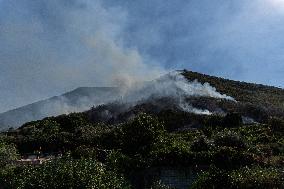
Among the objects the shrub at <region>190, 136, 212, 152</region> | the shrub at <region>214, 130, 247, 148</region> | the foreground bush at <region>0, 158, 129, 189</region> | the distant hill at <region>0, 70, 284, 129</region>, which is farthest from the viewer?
the distant hill at <region>0, 70, 284, 129</region>

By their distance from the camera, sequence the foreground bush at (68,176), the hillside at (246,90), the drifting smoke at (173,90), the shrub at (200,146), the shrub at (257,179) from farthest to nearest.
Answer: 1. the drifting smoke at (173,90)
2. the hillside at (246,90)
3. the shrub at (200,146)
4. the shrub at (257,179)
5. the foreground bush at (68,176)

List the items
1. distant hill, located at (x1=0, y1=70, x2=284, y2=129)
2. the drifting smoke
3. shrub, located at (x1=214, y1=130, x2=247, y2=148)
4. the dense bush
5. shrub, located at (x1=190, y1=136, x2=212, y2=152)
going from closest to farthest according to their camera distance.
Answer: shrub, located at (x1=190, y1=136, x2=212, y2=152) < shrub, located at (x1=214, y1=130, x2=247, y2=148) < the dense bush < distant hill, located at (x1=0, y1=70, x2=284, y2=129) < the drifting smoke

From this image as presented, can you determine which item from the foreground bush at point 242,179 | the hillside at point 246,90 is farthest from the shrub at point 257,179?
the hillside at point 246,90

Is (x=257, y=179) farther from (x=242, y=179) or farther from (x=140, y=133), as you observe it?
(x=140, y=133)

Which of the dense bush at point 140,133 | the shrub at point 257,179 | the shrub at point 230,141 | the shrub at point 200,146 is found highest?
the dense bush at point 140,133

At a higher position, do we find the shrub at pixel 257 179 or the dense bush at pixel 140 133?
the dense bush at pixel 140 133

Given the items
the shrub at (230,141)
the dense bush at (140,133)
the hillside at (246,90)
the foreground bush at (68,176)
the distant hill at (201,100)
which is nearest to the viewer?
the foreground bush at (68,176)

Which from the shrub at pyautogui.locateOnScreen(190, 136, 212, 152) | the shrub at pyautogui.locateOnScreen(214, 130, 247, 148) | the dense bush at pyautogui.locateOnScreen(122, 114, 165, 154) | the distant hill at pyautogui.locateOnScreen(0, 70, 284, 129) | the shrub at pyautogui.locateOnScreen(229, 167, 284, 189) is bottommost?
A: the shrub at pyautogui.locateOnScreen(229, 167, 284, 189)

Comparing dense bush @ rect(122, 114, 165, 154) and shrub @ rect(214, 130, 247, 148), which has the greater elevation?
dense bush @ rect(122, 114, 165, 154)

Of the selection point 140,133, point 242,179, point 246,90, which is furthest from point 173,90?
point 242,179

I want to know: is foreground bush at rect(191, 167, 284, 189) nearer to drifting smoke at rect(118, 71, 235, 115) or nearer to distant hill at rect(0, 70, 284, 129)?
distant hill at rect(0, 70, 284, 129)

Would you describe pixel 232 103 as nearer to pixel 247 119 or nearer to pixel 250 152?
pixel 247 119

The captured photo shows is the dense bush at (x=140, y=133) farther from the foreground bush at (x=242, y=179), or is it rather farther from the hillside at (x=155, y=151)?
the foreground bush at (x=242, y=179)

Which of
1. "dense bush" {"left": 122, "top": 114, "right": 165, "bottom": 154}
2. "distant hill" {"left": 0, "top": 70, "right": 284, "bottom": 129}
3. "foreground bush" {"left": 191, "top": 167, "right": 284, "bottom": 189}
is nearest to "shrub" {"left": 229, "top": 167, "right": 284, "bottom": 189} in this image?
"foreground bush" {"left": 191, "top": 167, "right": 284, "bottom": 189}
